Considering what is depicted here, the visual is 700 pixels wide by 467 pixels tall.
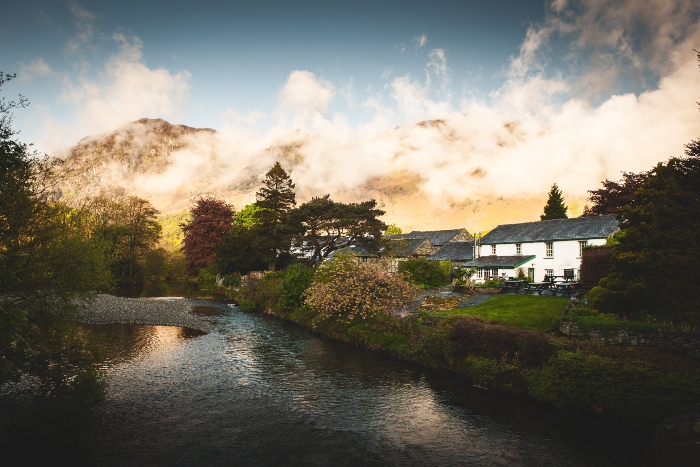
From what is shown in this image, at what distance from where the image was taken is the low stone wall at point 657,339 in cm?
1839

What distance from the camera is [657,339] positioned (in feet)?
64.1

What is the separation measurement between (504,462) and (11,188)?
2161 cm

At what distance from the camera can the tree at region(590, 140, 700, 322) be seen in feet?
59.8

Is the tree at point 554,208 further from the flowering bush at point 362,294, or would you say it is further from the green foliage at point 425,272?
the flowering bush at point 362,294

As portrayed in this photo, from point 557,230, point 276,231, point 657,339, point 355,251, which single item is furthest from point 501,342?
point 355,251

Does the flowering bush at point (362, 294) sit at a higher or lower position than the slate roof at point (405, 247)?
lower

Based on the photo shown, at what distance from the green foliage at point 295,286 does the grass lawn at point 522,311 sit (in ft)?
52.7

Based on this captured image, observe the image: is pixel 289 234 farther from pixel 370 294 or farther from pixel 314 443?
pixel 314 443

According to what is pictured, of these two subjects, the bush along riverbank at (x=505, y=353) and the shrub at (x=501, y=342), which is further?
the shrub at (x=501, y=342)

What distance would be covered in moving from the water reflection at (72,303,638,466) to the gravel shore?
38.8 feet

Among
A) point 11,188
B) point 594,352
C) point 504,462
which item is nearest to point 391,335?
point 594,352

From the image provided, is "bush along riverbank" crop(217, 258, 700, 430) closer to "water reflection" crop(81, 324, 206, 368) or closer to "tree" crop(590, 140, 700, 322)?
"tree" crop(590, 140, 700, 322)

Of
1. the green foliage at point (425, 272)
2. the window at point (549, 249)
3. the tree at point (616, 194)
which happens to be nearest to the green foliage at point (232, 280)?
the green foliage at point (425, 272)

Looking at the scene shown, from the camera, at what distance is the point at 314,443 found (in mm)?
14164
